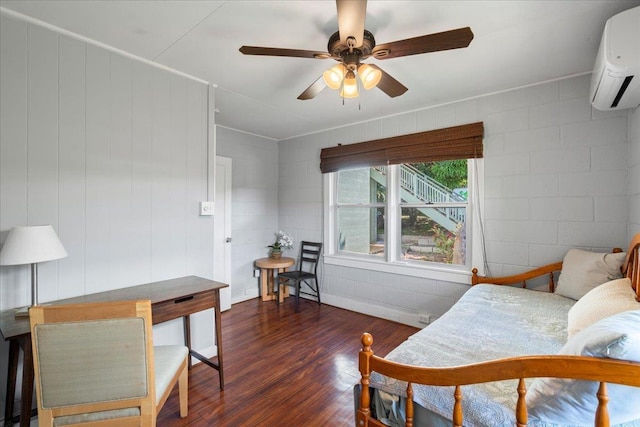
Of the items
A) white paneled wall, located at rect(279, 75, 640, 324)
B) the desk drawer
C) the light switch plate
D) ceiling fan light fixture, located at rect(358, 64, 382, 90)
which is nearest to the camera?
ceiling fan light fixture, located at rect(358, 64, 382, 90)

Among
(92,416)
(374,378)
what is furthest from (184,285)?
(374,378)

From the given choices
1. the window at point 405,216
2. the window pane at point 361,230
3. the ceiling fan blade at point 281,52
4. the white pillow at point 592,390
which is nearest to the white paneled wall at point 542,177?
the window at point 405,216

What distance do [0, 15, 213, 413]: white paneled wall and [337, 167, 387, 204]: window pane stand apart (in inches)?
77.0

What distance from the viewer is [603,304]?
56.1 inches

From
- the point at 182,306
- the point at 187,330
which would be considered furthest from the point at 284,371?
the point at 182,306

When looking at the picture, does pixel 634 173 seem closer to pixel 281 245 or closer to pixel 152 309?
pixel 152 309

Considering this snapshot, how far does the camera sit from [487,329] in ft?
5.54

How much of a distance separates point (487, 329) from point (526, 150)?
Answer: 69.0 inches

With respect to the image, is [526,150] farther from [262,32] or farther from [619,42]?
[262,32]

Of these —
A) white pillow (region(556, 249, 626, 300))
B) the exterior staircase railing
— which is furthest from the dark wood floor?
white pillow (region(556, 249, 626, 300))

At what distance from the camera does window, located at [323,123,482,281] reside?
9.77ft

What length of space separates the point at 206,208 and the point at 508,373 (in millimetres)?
2363

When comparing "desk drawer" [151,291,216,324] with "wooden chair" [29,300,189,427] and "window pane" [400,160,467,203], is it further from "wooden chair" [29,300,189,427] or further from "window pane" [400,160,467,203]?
"window pane" [400,160,467,203]

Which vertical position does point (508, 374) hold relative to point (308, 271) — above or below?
above
